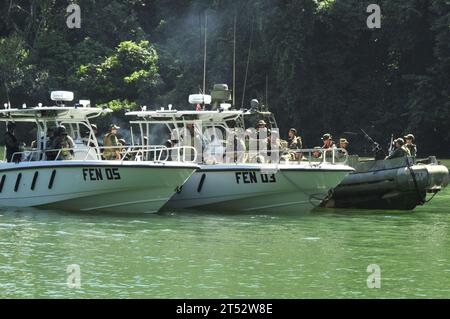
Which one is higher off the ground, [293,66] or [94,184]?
[293,66]

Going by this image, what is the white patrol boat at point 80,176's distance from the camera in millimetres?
28609

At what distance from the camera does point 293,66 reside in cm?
5975

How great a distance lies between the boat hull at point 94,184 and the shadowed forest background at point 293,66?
29.8m

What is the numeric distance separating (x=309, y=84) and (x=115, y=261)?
40089 millimetres

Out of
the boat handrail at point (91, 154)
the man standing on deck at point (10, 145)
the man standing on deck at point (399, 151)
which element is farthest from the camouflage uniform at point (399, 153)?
the man standing on deck at point (10, 145)

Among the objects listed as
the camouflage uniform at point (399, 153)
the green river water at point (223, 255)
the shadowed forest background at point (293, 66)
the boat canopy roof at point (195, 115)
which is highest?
the shadowed forest background at point (293, 66)

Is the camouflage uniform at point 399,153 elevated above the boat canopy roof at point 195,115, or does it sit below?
below

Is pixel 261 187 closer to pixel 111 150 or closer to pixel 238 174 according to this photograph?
pixel 238 174

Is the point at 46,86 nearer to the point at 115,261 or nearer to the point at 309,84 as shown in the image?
the point at 309,84

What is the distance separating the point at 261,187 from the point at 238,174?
64 centimetres

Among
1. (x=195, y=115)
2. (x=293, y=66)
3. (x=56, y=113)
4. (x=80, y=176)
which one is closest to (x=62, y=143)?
(x=56, y=113)

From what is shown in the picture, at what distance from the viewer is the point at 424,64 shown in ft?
204

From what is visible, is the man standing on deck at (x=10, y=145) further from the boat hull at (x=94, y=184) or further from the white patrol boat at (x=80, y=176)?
the boat hull at (x=94, y=184)

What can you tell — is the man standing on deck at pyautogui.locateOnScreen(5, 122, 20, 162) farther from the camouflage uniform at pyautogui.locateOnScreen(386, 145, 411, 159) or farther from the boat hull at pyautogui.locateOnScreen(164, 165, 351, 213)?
the camouflage uniform at pyautogui.locateOnScreen(386, 145, 411, 159)
